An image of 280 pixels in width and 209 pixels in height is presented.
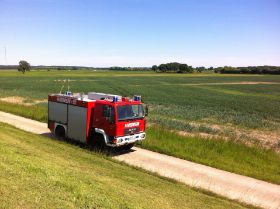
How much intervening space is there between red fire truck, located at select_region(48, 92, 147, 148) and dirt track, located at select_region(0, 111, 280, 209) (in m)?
1.07

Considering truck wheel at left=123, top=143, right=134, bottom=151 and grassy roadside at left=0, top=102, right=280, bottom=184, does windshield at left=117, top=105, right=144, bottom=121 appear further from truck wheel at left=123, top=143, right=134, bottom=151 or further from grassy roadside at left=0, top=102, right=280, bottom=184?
grassy roadside at left=0, top=102, right=280, bottom=184

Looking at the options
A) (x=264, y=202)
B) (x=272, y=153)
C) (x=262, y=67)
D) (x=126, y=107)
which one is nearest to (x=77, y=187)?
(x=264, y=202)

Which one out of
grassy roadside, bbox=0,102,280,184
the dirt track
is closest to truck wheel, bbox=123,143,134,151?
the dirt track

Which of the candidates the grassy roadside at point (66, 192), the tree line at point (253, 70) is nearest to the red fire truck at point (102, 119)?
the grassy roadside at point (66, 192)

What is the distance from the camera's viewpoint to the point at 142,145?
1770cm

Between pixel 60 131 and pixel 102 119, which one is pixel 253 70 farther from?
pixel 102 119

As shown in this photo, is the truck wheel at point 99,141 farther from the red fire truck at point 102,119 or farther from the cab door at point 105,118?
the cab door at point 105,118

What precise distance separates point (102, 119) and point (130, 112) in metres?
1.36

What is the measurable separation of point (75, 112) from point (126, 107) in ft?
9.96

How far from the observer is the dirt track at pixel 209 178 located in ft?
36.8

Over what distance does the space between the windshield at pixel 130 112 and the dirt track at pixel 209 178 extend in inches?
72.7

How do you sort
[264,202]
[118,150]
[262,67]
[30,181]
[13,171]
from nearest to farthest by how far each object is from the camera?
[30,181] → [13,171] → [264,202] → [118,150] → [262,67]

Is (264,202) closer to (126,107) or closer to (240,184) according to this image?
(240,184)

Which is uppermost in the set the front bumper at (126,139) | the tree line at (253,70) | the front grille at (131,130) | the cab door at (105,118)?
the tree line at (253,70)
